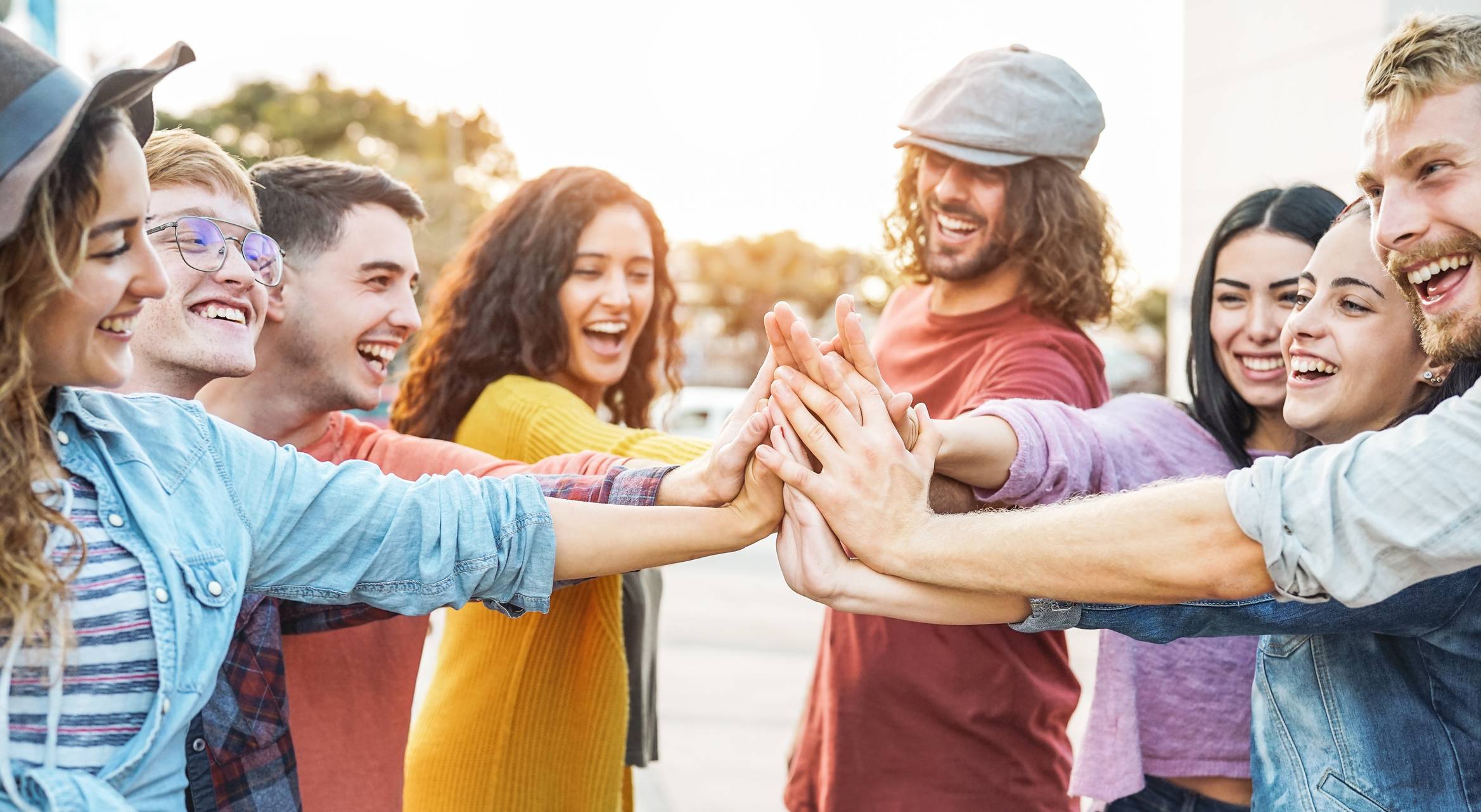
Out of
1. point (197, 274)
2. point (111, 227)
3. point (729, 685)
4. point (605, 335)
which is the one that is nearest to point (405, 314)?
point (197, 274)

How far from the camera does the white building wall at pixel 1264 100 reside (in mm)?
9109

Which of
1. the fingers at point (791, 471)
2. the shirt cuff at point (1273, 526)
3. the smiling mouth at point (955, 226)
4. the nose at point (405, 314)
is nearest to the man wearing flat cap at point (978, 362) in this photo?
the smiling mouth at point (955, 226)

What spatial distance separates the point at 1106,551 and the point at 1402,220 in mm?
672

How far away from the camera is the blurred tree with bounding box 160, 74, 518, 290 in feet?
95.9

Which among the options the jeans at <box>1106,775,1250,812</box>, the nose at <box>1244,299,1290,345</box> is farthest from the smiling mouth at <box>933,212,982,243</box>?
the jeans at <box>1106,775,1250,812</box>

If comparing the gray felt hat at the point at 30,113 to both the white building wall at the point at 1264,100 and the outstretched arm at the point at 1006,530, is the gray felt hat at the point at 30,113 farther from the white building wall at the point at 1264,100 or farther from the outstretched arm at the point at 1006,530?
the white building wall at the point at 1264,100

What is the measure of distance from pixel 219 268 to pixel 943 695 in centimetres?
168

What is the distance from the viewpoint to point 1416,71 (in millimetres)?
1718

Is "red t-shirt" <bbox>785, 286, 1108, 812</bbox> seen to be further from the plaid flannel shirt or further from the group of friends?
the plaid flannel shirt

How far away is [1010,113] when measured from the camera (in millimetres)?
2795

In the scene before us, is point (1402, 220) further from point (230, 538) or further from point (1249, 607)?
point (230, 538)

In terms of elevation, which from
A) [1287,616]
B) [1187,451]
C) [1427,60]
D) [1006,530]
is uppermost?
[1427,60]

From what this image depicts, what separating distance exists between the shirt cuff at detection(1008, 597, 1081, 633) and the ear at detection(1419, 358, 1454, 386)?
712 mm

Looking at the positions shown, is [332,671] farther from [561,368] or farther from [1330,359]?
[1330,359]
